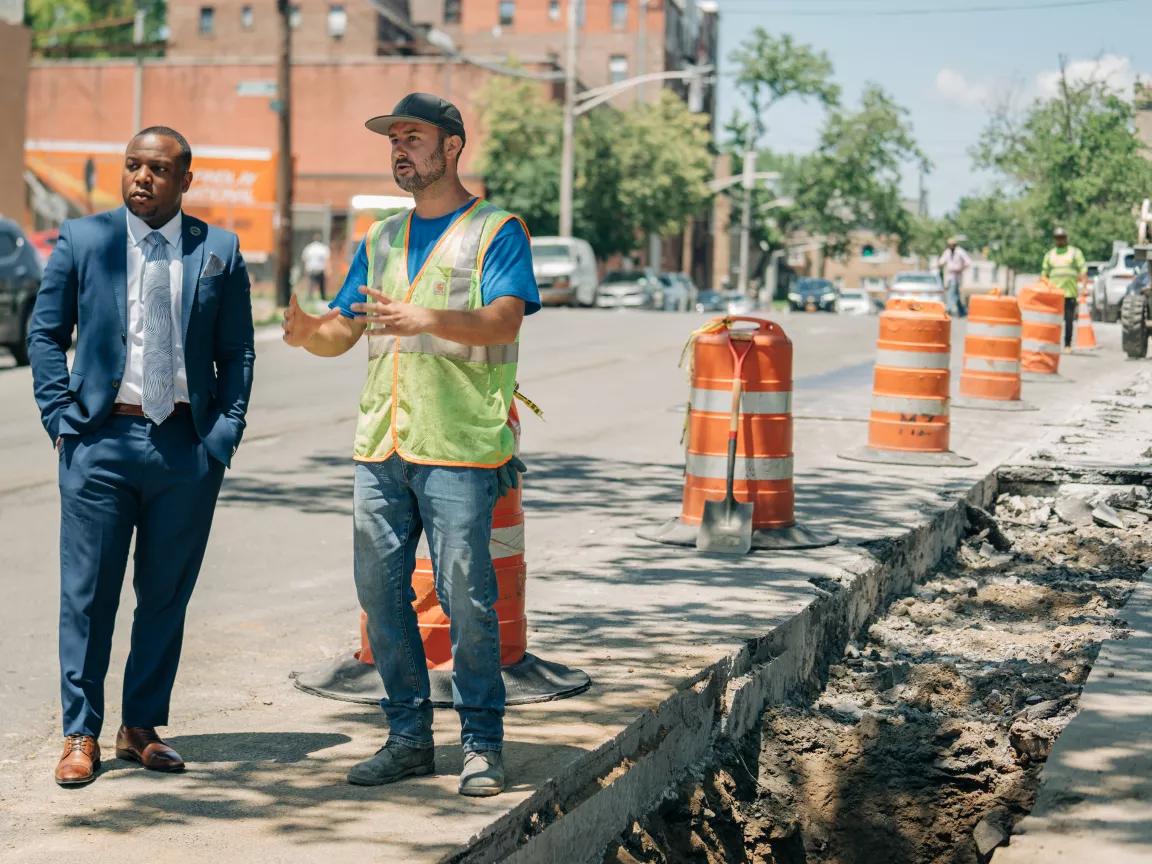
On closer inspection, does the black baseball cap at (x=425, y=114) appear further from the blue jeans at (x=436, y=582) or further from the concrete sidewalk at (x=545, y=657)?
the concrete sidewalk at (x=545, y=657)

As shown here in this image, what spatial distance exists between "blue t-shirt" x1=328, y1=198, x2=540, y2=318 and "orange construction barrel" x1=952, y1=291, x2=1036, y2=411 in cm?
1291

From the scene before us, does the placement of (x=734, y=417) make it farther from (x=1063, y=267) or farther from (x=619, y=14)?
(x=619, y=14)

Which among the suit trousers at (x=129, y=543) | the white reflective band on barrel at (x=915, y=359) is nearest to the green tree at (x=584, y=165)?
the white reflective band on barrel at (x=915, y=359)

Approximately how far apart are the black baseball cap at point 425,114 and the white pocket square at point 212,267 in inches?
28.3

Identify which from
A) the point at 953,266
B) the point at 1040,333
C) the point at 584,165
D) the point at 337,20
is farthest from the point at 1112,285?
the point at 337,20

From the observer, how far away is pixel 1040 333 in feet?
72.3

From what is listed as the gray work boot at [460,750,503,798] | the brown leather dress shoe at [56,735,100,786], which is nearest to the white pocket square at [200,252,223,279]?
the brown leather dress shoe at [56,735,100,786]

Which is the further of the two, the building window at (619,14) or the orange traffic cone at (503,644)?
the building window at (619,14)

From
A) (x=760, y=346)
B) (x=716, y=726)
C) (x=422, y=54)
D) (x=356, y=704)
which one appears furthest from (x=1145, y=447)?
(x=422, y=54)

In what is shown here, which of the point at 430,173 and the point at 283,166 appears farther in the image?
the point at 283,166

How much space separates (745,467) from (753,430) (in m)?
0.21

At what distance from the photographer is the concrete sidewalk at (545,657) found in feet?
15.3

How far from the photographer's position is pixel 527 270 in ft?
16.2

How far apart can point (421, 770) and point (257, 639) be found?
2660 mm
